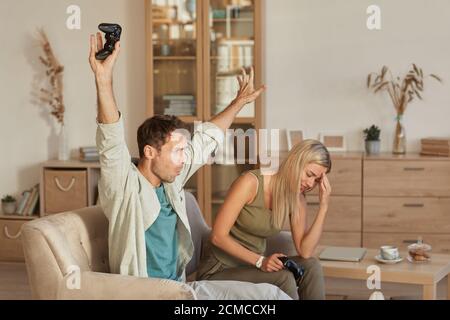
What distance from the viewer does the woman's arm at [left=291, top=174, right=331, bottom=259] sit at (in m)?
3.20

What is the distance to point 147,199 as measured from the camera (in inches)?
105

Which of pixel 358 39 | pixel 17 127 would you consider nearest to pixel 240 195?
pixel 358 39

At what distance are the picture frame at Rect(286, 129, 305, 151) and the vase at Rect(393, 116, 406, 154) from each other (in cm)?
66

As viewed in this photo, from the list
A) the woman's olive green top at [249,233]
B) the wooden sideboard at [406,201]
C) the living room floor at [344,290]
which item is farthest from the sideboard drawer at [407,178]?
the woman's olive green top at [249,233]

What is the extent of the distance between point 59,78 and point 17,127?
52cm

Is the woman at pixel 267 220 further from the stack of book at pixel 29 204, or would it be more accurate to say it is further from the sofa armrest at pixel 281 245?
the stack of book at pixel 29 204

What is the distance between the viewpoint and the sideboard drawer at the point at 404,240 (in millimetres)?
4887

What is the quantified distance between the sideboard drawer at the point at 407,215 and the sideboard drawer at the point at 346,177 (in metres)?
0.12

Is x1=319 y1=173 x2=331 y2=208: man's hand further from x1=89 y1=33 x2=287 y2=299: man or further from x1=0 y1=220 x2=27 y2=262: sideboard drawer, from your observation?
x1=0 y1=220 x2=27 y2=262: sideboard drawer

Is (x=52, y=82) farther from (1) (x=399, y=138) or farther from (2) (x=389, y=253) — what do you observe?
(2) (x=389, y=253)

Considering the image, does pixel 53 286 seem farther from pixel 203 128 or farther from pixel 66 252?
pixel 203 128

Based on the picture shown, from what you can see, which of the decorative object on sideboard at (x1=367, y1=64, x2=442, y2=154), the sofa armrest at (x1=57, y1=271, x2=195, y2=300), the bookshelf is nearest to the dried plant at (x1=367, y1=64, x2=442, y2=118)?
the decorative object on sideboard at (x1=367, y1=64, x2=442, y2=154)

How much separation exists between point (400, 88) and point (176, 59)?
158 cm

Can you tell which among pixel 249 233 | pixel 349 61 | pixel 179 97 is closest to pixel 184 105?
pixel 179 97
